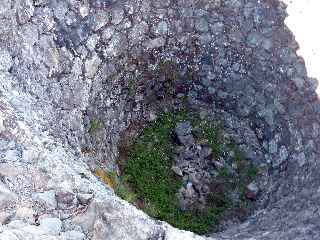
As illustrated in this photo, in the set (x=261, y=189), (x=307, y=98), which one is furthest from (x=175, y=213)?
(x=307, y=98)

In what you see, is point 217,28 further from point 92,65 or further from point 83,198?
point 83,198

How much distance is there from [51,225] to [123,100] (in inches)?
108

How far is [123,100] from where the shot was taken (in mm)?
5840

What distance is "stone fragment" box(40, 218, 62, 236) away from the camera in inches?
126

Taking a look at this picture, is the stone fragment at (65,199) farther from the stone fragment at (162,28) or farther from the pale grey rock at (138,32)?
the stone fragment at (162,28)

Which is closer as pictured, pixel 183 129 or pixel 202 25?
pixel 202 25

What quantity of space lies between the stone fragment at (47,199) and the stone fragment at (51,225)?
9 centimetres

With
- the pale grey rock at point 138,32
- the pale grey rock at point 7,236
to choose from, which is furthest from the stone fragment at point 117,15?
the pale grey rock at point 7,236

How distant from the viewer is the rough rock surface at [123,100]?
3.35 metres

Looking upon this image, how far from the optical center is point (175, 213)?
5594 mm

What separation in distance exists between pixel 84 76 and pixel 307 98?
216 centimetres

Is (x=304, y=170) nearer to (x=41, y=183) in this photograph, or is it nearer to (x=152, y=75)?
(x=152, y=75)

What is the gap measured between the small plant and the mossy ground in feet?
1.78

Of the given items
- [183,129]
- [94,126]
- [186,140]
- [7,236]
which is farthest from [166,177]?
[7,236]
